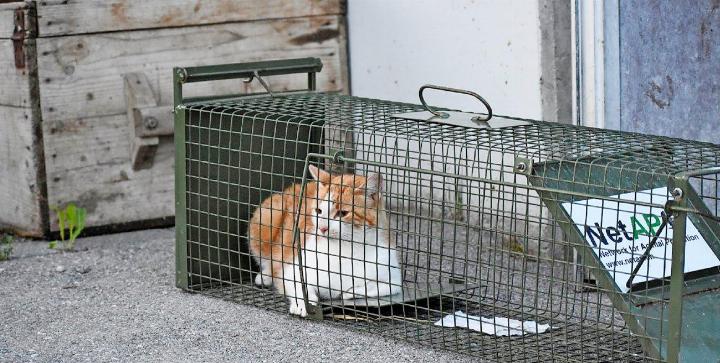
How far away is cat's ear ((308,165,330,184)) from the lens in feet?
13.3

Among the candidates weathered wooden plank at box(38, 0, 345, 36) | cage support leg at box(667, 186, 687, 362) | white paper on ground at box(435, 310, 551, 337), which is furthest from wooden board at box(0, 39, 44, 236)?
cage support leg at box(667, 186, 687, 362)

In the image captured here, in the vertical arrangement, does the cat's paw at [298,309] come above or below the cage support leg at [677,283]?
below

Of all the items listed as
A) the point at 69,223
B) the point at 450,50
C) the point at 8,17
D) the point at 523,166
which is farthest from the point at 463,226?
the point at 8,17

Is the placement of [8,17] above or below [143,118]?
above

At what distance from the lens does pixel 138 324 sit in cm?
405

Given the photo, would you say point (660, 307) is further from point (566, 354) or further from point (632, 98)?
point (632, 98)

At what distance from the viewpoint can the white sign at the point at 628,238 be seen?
11.4ft

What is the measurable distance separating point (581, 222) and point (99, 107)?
287 cm

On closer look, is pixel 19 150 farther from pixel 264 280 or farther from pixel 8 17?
pixel 264 280

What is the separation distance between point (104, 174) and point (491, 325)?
98.8 inches

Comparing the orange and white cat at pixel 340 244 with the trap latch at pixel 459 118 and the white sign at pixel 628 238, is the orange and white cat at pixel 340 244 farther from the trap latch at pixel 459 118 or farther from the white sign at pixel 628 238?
the white sign at pixel 628 238

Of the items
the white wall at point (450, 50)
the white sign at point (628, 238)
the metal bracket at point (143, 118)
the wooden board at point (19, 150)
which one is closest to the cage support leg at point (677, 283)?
the white sign at point (628, 238)

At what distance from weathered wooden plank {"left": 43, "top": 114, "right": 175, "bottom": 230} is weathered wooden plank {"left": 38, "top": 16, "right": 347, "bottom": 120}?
0.30 feet

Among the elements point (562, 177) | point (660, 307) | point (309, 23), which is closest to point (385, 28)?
point (309, 23)
